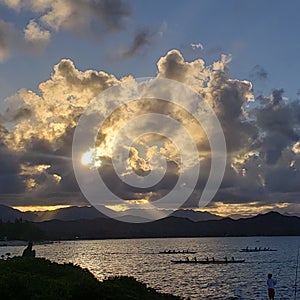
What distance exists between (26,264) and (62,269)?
3701 millimetres

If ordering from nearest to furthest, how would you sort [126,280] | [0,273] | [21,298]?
[21,298]
[0,273]
[126,280]

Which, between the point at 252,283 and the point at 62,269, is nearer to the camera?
the point at 62,269

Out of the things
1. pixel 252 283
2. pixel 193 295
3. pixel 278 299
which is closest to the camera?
pixel 278 299

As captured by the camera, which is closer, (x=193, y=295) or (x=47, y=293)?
(x=47, y=293)

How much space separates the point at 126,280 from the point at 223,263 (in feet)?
426

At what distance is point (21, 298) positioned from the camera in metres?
34.2

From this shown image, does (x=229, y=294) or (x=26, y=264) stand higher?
(x=26, y=264)

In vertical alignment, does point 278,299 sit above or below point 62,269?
below

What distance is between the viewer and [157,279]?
114000 mm

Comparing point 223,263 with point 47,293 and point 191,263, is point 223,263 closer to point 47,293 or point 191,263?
point 191,263

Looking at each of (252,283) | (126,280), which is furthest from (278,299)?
(126,280)

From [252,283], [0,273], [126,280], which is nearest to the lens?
[0,273]

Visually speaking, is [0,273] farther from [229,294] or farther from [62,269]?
[229,294]

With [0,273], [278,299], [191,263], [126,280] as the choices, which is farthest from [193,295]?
[191,263]
